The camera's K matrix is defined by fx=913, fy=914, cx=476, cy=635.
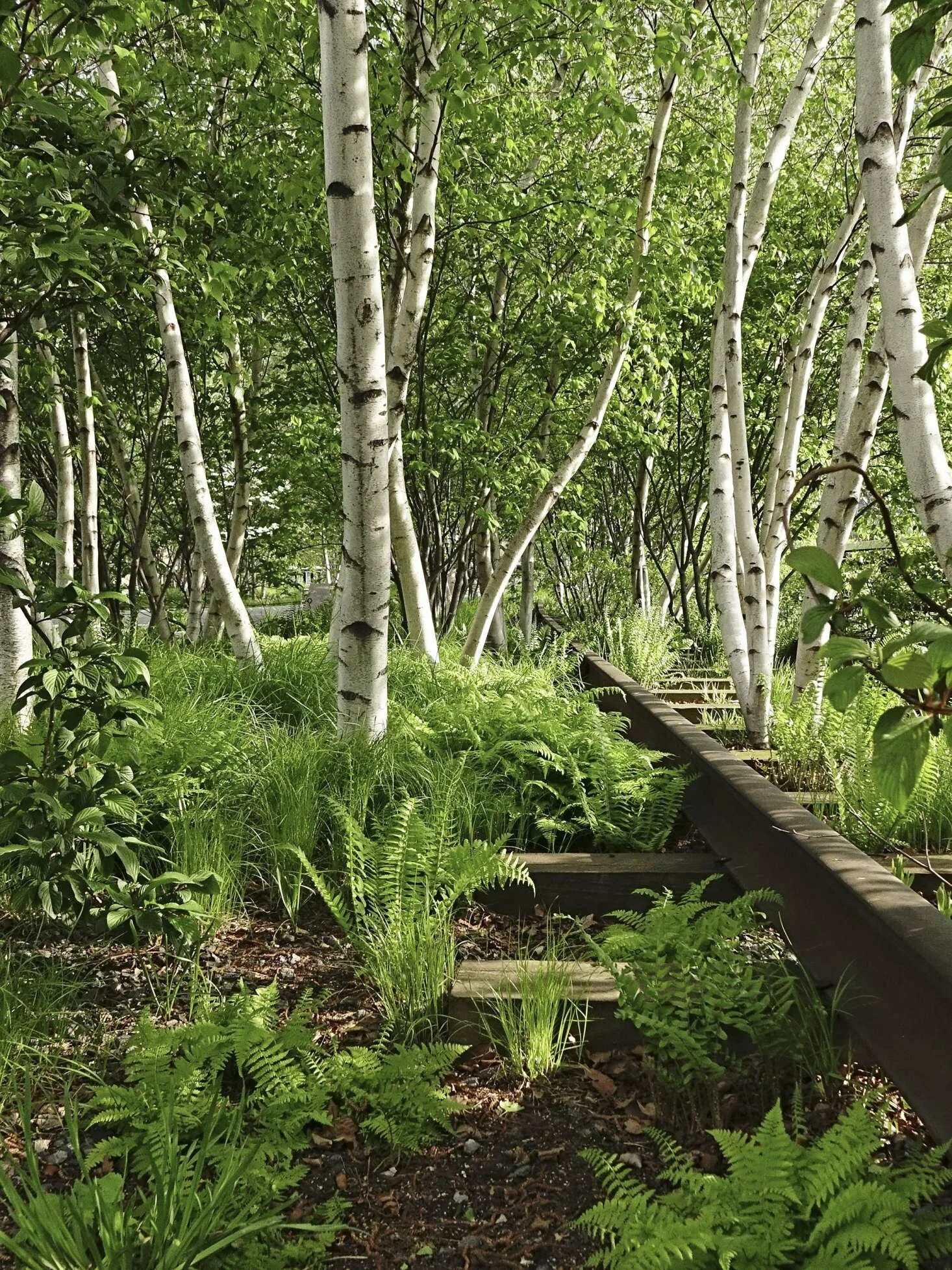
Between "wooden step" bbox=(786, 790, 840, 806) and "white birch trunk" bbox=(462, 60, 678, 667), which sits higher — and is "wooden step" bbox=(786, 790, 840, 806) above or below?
below

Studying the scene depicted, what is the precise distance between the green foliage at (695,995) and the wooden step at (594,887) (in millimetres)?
790

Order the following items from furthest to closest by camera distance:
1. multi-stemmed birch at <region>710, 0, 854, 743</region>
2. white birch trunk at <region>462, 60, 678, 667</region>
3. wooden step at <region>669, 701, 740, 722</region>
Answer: white birch trunk at <region>462, 60, 678, 667</region> → wooden step at <region>669, 701, 740, 722</region> → multi-stemmed birch at <region>710, 0, 854, 743</region>

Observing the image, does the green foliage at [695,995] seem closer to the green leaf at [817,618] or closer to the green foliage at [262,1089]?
the green foliage at [262,1089]

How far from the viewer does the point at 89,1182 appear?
2135mm

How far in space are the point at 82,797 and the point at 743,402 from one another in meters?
4.77

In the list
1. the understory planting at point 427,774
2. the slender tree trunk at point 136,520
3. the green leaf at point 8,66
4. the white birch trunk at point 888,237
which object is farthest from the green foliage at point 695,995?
the slender tree trunk at point 136,520

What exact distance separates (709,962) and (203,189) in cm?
736

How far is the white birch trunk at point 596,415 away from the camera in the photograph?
7016 mm

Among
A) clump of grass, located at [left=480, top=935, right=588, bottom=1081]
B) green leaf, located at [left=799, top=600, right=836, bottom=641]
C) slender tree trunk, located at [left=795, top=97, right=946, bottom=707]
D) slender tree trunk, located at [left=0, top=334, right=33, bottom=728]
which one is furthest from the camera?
slender tree trunk, located at [left=0, top=334, right=33, bottom=728]

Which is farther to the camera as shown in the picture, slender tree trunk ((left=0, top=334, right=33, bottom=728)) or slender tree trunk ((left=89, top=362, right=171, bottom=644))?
slender tree trunk ((left=89, top=362, right=171, bottom=644))

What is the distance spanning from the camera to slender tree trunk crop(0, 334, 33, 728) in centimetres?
445

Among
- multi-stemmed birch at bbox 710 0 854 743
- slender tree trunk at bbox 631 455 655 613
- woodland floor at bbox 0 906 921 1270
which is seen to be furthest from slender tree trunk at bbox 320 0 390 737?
slender tree trunk at bbox 631 455 655 613

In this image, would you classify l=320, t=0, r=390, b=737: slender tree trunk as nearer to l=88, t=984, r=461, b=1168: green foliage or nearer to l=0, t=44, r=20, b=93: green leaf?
l=88, t=984, r=461, b=1168: green foliage

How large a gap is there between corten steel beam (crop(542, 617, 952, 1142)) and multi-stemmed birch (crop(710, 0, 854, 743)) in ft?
5.43
